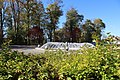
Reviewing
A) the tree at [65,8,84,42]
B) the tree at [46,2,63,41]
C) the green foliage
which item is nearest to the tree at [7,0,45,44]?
the tree at [46,2,63,41]

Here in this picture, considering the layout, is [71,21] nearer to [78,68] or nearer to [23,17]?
[23,17]

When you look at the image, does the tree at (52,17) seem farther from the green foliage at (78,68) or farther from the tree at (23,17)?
the green foliage at (78,68)

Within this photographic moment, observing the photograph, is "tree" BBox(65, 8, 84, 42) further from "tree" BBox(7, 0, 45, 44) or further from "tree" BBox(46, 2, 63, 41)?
"tree" BBox(7, 0, 45, 44)

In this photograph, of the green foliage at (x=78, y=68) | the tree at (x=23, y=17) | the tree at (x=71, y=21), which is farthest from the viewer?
the tree at (x=71, y=21)

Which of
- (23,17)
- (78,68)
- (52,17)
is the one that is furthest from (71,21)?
(78,68)

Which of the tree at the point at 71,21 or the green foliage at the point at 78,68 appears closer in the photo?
the green foliage at the point at 78,68

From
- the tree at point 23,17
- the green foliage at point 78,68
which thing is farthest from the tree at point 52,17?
the green foliage at point 78,68

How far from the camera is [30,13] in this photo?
105 ft

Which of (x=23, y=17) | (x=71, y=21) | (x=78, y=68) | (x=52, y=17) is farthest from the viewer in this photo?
(x=71, y=21)

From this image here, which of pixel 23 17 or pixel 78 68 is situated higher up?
pixel 23 17

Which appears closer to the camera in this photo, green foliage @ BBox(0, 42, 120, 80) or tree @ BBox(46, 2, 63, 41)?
green foliage @ BBox(0, 42, 120, 80)

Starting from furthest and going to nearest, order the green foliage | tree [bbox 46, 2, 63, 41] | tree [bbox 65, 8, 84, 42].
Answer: tree [bbox 65, 8, 84, 42], tree [bbox 46, 2, 63, 41], the green foliage

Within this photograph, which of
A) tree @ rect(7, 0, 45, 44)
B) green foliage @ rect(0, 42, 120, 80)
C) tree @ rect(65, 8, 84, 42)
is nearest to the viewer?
green foliage @ rect(0, 42, 120, 80)

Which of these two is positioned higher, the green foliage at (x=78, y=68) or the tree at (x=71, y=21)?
the tree at (x=71, y=21)
